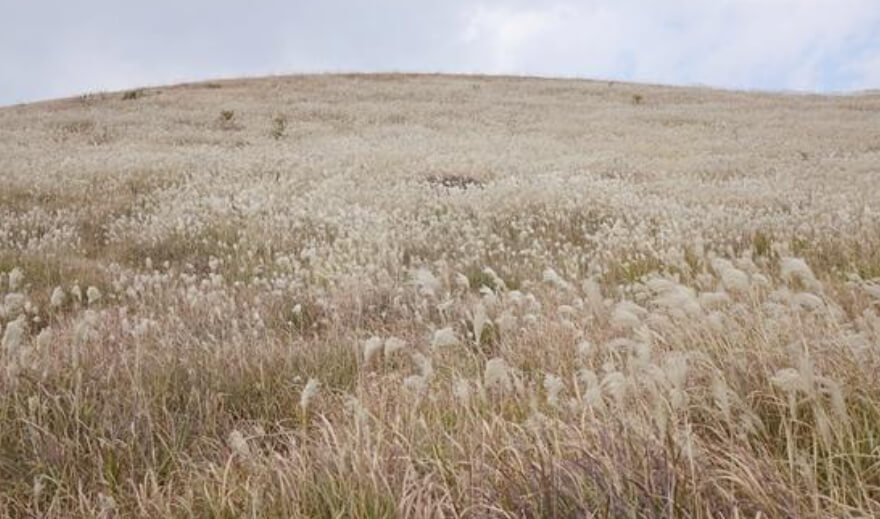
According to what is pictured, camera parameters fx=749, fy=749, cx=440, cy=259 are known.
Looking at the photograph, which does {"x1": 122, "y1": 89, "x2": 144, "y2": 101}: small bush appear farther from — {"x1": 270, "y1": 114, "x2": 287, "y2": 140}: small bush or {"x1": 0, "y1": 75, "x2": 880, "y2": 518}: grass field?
{"x1": 0, "y1": 75, "x2": 880, "y2": 518}: grass field

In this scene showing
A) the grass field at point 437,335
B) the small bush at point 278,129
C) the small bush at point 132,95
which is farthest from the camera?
the small bush at point 132,95

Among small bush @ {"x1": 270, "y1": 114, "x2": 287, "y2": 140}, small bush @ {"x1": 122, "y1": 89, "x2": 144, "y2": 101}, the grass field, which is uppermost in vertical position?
small bush @ {"x1": 122, "y1": 89, "x2": 144, "y2": 101}

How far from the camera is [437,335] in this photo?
323cm

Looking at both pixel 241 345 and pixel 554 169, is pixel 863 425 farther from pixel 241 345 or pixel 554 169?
pixel 554 169

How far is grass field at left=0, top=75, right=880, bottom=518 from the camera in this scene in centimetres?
254

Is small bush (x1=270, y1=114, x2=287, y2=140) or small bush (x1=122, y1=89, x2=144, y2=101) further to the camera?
small bush (x1=122, y1=89, x2=144, y2=101)

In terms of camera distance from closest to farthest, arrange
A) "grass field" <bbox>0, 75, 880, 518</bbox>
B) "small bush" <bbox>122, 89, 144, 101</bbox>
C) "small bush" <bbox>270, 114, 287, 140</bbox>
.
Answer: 1. "grass field" <bbox>0, 75, 880, 518</bbox>
2. "small bush" <bbox>270, 114, 287, 140</bbox>
3. "small bush" <bbox>122, 89, 144, 101</bbox>

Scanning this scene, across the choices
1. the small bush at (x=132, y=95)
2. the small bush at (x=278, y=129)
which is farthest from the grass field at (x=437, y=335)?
the small bush at (x=132, y=95)

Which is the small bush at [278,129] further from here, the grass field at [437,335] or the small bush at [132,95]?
the small bush at [132,95]

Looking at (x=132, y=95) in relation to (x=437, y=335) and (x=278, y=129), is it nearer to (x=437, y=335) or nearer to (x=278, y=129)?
(x=278, y=129)

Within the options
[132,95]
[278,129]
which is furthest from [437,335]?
[132,95]

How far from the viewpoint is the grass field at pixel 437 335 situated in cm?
254

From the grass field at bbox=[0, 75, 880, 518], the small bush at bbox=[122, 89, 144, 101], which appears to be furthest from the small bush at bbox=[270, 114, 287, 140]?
the small bush at bbox=[122, 89, 144, 101]

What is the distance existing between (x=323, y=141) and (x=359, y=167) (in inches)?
284
